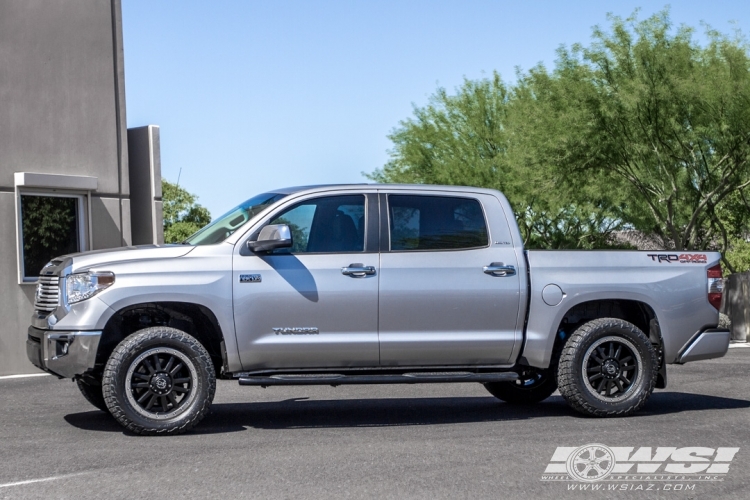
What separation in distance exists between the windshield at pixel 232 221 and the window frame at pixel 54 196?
7.65 m

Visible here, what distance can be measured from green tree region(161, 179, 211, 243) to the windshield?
73.3 meters

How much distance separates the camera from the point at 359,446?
7.68 meters

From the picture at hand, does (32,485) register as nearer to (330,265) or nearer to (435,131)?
(330,265)

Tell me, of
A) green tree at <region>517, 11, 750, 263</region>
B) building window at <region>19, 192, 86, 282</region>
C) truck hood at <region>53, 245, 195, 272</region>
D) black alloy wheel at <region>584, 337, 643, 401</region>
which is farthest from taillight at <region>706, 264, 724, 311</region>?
green tree at <region>517, 11, 750, 263</region>

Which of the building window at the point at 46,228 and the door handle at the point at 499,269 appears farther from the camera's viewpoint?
the building window at the point at 46,228

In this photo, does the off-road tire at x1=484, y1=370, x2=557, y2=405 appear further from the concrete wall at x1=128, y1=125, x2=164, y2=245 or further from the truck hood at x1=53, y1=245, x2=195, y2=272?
the concrete wall at x1=128, y1=125, x2=164, y2=245

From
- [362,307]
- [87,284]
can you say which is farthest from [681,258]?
[87,284]

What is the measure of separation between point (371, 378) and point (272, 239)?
139 cm

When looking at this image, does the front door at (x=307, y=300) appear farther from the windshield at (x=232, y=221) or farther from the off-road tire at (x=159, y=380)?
the off-road tire at (x=159, y=380)

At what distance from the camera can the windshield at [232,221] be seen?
28.8 feet

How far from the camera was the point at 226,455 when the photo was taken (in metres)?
7.32

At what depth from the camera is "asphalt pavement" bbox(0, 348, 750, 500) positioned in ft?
20.4

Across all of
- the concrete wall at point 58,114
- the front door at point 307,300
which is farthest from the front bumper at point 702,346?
the concrete wall at point 58,114

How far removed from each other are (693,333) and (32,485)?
5777 millimetres
